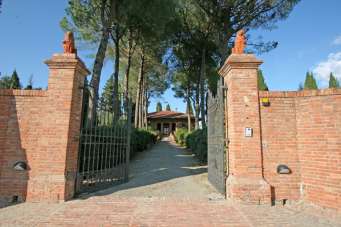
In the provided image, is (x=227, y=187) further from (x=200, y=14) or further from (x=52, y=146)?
(x=200, y=14)

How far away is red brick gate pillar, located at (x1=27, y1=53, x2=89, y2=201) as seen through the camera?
4656 millimetres

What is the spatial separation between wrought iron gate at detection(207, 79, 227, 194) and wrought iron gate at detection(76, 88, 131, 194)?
238cm

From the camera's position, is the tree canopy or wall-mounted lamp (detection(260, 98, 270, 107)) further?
the tree canopy

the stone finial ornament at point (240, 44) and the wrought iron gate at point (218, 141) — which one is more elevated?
the stone finial ornament at point (240, 44)

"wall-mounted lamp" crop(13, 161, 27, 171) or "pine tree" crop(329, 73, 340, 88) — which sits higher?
"pine tree" crop(329, 73, 340, 88)

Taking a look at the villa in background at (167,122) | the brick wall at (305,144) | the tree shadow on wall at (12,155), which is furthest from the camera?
the villa in background at (167,122)

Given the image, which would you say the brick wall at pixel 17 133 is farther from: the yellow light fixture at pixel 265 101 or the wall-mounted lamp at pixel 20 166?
the yellow light fixture at pixel 265 101

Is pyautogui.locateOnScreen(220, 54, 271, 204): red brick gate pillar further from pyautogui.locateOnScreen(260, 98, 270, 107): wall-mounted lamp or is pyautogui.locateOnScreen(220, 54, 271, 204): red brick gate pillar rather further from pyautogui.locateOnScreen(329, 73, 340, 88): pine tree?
pyautogui.locateOnScreen(329, 73, 340, 88): pine tree

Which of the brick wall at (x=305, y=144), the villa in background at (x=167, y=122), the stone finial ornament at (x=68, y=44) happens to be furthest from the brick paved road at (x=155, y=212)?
the villa in background at (x=167, y=122)

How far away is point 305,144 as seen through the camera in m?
4.78

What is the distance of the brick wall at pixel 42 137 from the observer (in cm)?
468

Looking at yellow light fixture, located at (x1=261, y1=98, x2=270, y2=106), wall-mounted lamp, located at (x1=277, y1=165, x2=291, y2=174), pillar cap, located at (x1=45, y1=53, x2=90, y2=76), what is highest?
pillar cap, located at (x1=45, y1=53, x2=90, y2=76)

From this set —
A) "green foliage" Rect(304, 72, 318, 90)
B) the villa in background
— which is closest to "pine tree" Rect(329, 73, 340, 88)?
"green foliage" Rect(304, 72, 318, 90)

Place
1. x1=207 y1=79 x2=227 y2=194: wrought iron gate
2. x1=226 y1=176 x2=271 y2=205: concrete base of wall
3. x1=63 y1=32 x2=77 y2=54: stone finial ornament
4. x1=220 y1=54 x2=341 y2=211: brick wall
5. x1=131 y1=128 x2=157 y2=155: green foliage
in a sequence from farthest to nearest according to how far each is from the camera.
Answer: x1=131 y1=128 x2=157 y2=155: green foliage
x1=207 y1=79 x2=227 y2=194: wrought iron gate
x1=63 y1=32 x2=77 y2=54: stone finial ornament
x1=226 y1=176 x2=271 y2=205: concrete base of wall
x1=220 y1=54 x2=341 y2=211: brick wall
